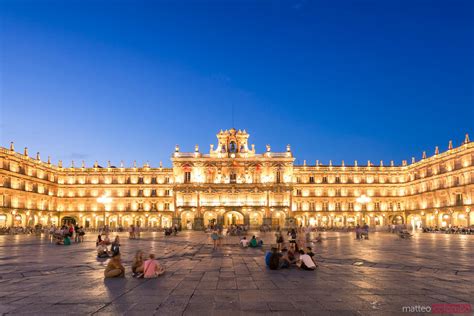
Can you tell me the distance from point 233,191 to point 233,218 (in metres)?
6.42

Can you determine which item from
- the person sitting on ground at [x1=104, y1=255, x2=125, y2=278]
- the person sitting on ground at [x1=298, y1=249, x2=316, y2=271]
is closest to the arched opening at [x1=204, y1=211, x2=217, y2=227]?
the person sitting on ground at [x1=298, y1=249, x2=316, y2=271]

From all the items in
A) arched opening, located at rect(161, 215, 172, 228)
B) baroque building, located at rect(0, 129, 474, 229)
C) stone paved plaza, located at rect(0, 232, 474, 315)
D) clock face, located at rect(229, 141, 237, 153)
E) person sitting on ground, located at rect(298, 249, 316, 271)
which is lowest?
stone paved plaza, located at rect(0, 232, 474, 315)

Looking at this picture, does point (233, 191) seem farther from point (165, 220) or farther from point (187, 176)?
point (165, 220)

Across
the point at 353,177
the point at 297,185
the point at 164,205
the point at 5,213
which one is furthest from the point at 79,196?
the point at 353,177

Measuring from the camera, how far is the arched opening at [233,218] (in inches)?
3802

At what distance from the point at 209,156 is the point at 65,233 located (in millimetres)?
63203

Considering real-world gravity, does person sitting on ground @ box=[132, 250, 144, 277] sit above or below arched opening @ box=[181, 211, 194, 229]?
below

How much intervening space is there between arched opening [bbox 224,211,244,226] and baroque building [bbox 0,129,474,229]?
0.77ft

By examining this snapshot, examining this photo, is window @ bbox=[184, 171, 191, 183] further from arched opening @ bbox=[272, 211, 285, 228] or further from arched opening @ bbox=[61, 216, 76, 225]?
arched opening @ bbox=[61, 216, 76, 225]

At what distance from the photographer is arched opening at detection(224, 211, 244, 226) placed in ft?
317

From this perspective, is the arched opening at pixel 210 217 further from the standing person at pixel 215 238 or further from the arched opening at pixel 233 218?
the standing person at pixel 215 238

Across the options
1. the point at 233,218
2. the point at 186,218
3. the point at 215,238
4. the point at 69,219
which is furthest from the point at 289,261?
the point at 69,219

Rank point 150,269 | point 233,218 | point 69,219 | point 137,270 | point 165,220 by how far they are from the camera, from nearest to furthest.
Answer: point 150,269 < point 137,270 < point 233,218 < point 165,220 < point 69,219

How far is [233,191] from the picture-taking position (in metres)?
96.3
